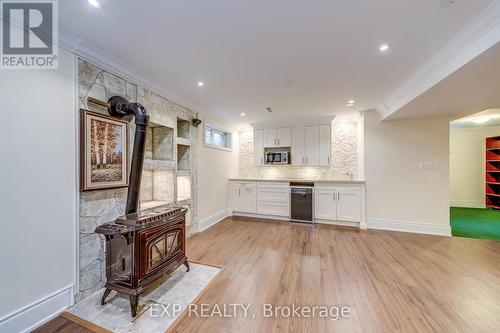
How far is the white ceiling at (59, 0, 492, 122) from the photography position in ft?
4.72

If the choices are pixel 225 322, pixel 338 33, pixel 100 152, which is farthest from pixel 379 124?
pixel 100 152

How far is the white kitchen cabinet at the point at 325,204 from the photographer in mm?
4262

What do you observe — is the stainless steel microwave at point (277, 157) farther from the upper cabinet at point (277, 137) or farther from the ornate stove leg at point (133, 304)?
the ornate stove leg at point (133, 304)

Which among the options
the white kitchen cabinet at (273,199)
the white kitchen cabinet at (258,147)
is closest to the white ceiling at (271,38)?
the white kitchen cabinet at (258,147)

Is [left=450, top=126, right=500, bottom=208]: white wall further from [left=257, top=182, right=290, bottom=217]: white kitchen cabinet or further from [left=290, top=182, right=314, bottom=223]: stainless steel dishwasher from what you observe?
[left=257, top=182, right=290, bottom=217]: white kitchen cabinet

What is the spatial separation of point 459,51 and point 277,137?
358 centimetres

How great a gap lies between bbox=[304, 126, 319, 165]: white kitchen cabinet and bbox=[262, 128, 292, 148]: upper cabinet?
444mm

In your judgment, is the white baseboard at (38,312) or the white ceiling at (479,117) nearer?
the white baseboard at (38,312)

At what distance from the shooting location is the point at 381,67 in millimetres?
2318

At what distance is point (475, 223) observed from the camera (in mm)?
4309

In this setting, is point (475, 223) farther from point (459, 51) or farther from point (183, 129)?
point (183, 129)

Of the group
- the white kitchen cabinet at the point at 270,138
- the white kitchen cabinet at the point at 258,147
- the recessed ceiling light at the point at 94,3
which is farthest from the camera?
the white kitchen cabinet at the point at 258,147

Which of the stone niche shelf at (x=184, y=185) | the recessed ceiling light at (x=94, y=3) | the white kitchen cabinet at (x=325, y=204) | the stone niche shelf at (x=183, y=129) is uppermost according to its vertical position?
the recessed ceiling light at (x=94, y=3)

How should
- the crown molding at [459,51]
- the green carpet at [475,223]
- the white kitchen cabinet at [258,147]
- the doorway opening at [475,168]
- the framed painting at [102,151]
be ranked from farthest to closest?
the doorway opening at [475,168] → the white kitchen cabinet at [258,147] → the green carpet at [475,223] → the framed painting at [102,151] → the crown molding at [459,51]
